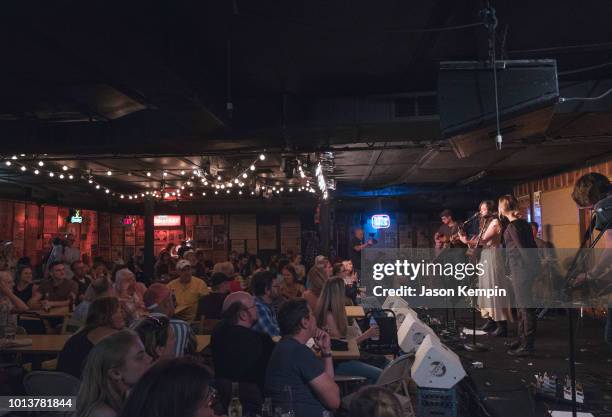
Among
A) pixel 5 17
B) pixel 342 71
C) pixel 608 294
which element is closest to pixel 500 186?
pixel 342 71

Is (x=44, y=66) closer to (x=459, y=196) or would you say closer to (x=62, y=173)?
(x=62, y=173)

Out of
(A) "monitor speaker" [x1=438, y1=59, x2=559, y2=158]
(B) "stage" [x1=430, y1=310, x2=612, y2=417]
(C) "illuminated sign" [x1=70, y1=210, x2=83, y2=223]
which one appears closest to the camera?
(A) "monitor speaker" [x1=438, y1=59, x2=559, y2=158]

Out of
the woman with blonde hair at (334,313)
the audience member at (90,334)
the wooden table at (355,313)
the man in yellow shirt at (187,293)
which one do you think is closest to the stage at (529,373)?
the woman with blonde hair at (334,313)

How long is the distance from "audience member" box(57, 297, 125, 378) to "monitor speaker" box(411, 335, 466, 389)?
2.21m

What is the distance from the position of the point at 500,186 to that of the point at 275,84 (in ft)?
33.2

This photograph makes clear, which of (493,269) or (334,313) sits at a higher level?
(493,269)

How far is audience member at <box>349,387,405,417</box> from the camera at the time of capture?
174cm

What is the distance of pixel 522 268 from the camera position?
560 centimetres

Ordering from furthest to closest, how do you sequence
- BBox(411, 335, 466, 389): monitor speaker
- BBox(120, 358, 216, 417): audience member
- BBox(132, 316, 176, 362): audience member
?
BBox(411, 335, 466, 389): monitor speaker, BBox(132, 316, 176, 362): audience member, BBox(120, 358, 216, 417): audience member

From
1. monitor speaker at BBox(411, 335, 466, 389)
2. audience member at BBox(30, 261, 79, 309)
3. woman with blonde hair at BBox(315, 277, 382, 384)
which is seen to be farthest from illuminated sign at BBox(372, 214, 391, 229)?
monitor speaker at BBox(411, 335, 466, 389)

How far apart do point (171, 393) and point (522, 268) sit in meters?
5.05

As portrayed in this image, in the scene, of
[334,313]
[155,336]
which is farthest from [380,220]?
[155,336]

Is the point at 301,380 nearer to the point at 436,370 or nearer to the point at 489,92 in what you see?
the point at 436,370

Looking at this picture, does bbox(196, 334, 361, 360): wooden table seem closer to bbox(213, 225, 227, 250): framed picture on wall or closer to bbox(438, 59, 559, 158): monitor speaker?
bbox(438, 59, 559, 158): monitor speaker
